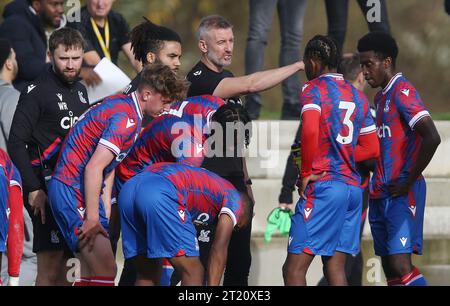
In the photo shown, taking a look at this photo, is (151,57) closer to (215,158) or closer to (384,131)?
(215,158)

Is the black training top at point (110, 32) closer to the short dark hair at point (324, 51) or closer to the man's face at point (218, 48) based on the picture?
the man's face at point (218, 48)

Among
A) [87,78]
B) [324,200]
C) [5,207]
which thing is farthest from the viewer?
[87,78]

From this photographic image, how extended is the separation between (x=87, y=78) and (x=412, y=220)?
309 cm

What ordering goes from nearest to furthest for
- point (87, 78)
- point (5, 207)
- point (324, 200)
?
point (5, 207) → point (324, 200) → point (87, 78)

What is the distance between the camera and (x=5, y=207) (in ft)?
26.8

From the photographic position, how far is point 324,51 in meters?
8.97

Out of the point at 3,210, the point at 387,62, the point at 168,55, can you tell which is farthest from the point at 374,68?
the point at 3,210

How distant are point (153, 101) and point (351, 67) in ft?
7.37

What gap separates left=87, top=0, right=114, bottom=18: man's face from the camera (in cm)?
1123

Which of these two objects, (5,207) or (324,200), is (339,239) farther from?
(5,207)

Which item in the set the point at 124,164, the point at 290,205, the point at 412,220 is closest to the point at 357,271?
the point at 290,205

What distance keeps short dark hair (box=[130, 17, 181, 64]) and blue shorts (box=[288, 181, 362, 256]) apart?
1752mm

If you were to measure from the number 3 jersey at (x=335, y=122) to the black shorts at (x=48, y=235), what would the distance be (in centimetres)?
196

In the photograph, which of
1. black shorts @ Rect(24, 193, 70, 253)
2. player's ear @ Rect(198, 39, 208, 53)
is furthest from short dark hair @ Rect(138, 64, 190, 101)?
black shorts @ Rect(24, 193, 70, 253)
